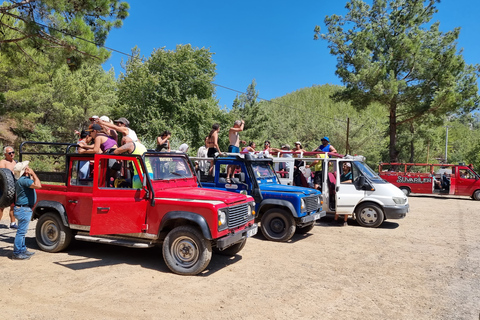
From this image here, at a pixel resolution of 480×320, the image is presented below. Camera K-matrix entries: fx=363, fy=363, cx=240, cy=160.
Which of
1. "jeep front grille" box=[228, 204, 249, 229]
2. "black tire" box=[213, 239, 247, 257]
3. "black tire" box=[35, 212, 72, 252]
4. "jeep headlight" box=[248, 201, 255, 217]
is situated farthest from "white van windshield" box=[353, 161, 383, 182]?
"black tire" box=[35, 212, 72, 252]

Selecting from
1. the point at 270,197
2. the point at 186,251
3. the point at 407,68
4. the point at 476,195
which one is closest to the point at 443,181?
the point at 476,195

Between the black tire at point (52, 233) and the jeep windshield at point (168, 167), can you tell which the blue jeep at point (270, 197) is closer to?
the jeep windshield at point (168, 167)

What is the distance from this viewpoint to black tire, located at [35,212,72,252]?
671cm

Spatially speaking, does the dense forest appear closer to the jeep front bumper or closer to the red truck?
the red truck

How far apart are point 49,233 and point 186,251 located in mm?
3005

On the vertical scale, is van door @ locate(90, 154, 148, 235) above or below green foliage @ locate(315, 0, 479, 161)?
below

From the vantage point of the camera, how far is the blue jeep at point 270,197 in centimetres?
793

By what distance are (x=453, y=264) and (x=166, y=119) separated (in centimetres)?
3124

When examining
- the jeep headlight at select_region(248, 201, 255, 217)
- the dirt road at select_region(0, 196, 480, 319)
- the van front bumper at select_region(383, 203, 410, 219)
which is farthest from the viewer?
the van front bumper at select_region(383, 203, 410, 219)

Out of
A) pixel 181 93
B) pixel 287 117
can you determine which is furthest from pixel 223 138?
pixel 287 117

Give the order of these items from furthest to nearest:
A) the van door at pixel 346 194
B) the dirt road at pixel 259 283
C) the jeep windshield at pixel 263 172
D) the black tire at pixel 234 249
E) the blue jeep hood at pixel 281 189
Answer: the van door at pixel 346 194 < the jeep windshield at pixel 263 172 < the blue jeep hood at pixel 281 189 < the black tire at pixel 234 249 < the dirt road at pixel 259 283

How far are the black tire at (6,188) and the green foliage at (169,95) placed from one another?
88.6ft

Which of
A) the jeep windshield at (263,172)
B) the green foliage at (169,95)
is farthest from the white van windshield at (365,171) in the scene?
the green foliage at (169,95)

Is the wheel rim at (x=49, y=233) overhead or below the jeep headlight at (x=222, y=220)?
below
